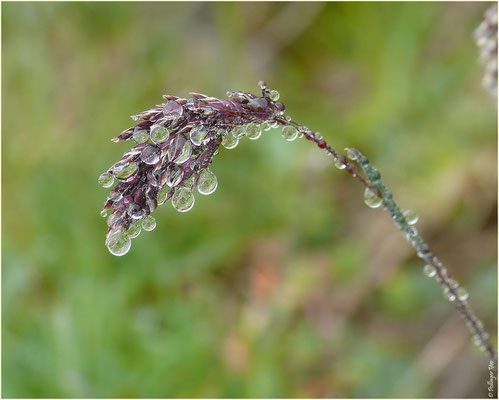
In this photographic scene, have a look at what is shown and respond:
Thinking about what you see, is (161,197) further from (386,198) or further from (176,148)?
(386,198)

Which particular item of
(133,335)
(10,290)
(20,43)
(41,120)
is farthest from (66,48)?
(133,335)

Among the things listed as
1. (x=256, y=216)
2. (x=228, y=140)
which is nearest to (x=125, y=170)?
(x=228, y=140)

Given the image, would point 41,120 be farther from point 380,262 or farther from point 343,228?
point 380,262

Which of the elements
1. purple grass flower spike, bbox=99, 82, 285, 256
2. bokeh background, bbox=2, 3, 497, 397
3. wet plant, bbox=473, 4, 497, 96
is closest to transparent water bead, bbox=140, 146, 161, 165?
purple grass flower spike, bbox=99, 82, 285, 256

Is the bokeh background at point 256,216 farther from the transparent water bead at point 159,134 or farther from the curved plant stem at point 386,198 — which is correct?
the transparent water bead at point 159,134

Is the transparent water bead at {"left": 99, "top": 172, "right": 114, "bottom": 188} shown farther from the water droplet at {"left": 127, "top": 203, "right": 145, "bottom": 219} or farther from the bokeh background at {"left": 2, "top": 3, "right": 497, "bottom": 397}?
the bokeh background at {"left": 2, "top": 3, "right": 497, "bottom": 397}

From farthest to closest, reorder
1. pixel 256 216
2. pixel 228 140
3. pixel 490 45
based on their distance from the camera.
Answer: pixel 256 216, pixel 490 45, pixel 228 140
